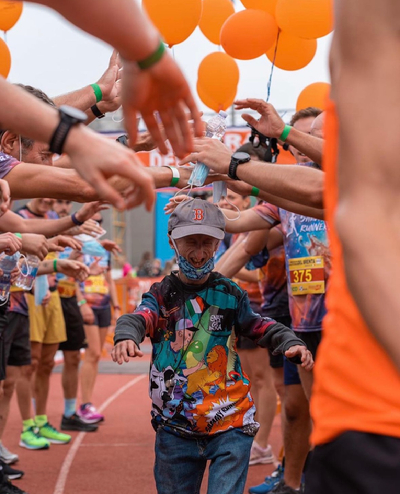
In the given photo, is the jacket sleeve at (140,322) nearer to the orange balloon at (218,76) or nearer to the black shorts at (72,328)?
the orange balloon at (218,76)

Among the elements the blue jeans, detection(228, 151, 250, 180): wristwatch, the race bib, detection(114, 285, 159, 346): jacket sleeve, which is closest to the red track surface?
the race bib

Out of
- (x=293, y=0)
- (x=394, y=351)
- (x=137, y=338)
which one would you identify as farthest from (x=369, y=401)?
(x=293, y=0)

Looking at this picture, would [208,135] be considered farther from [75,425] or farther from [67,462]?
[75,425]

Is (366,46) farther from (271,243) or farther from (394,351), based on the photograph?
(271,243)

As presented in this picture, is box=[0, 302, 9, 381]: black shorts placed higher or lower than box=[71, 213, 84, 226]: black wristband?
lower

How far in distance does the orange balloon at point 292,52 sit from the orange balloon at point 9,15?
1947 mm

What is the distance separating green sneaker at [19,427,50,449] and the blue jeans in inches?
151

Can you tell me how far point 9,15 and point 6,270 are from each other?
2.08 m

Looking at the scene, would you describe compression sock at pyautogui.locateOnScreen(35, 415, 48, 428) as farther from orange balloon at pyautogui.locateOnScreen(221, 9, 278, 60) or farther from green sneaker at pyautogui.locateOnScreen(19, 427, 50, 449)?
orange balloon at pyautogui.locateOnScreen(221, 9, 278, 60)

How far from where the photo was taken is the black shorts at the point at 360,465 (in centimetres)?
136

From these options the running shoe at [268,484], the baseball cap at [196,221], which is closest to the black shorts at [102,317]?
the running shoe at [268,484]

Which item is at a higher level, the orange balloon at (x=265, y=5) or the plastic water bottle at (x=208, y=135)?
the orange balloon at (x=265, y=5)

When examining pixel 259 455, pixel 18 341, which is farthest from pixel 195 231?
pixel 259 455

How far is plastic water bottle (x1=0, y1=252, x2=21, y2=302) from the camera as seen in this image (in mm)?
4621
